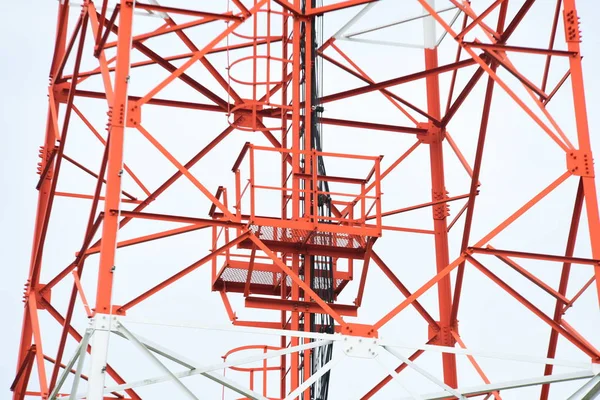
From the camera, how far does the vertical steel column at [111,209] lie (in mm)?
21156

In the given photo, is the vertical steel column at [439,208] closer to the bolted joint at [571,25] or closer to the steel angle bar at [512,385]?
the bolted joint at [571,25]

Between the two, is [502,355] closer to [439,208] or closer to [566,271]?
[566,271]

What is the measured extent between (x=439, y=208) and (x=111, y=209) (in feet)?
39.1

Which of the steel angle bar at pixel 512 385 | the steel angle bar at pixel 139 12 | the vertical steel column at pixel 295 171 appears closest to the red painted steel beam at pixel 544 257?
the steel angle bar at pixel 512 385

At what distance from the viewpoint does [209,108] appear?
31.0 metres

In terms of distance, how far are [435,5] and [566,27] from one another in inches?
345

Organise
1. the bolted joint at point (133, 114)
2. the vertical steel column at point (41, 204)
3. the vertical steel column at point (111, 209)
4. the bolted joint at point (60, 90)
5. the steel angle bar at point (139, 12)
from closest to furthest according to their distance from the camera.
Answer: the vertical steel column at point (111, 209)
the bolted joint at point (133, 114)
the vertical steel column at point (41, 204)
the bolted joint at point (60, 90)
the steel angle bar at point (139, 12)

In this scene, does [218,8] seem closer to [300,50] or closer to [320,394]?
[300,50]

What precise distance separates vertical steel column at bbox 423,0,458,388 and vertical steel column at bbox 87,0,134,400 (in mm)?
10389

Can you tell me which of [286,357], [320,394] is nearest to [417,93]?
[286,357]

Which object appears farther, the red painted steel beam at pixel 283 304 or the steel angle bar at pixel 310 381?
the red painted steel beam at pixel 283 304

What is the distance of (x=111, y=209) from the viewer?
22.4m

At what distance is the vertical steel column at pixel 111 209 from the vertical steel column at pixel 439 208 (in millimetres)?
10389

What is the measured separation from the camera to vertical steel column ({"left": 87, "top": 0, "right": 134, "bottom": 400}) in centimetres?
2116
